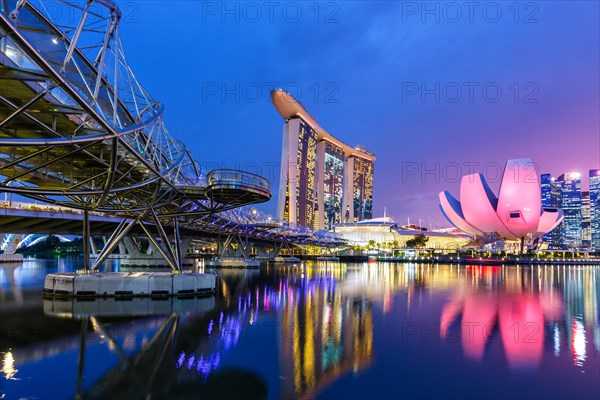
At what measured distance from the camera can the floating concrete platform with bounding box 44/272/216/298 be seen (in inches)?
744

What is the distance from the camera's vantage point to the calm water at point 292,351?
7816 millimetres

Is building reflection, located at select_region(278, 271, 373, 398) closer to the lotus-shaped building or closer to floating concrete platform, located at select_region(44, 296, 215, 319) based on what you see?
floating concrete platform, located at select_region(44, 296, 215, 319)

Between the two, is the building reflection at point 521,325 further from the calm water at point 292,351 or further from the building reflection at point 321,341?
the building reflection at point 321,341

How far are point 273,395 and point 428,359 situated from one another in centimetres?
451

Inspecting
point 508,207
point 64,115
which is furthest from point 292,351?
point 508,207

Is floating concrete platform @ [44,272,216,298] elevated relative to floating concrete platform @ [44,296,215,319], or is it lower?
elevated

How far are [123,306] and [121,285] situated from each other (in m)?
2.60

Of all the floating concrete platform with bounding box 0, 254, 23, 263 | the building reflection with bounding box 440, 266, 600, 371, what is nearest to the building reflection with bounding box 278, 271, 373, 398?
the building reflection with bounding box 440, 266, 600, 371

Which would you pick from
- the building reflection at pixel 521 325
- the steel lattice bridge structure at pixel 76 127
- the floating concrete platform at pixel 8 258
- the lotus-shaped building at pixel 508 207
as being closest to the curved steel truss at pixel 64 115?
the steel lattice bridge structure at pixel 76 127

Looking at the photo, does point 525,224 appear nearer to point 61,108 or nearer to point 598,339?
point 598,339

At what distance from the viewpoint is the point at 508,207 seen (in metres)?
98.8

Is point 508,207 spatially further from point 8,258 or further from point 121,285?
point 8,258

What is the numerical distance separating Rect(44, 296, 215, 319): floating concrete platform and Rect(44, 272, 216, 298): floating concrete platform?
17.2 inches

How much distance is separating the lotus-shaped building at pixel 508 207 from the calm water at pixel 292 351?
86023 mm
